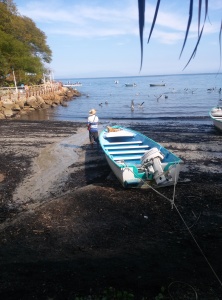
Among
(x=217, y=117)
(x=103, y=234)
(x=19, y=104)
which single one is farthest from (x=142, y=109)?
(x=103, y=234)

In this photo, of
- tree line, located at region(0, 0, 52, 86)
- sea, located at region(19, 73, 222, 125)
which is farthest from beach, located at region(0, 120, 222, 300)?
tree line, located at region(0, 0, 52, 86)

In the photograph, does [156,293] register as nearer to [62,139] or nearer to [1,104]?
[62,139]

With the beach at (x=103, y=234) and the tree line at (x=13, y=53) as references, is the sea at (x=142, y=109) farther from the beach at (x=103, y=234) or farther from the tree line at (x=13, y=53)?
the tree line at (x=13, y=53)

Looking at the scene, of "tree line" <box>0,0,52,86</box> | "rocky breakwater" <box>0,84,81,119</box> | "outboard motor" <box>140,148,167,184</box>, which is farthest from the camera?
"tree line" <box>0,0,52,86</box>

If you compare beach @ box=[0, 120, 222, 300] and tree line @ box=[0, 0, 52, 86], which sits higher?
tree line @ box=[0, 0, 52, 86]

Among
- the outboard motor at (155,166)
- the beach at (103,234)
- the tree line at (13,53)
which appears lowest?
the beach at (103,234)

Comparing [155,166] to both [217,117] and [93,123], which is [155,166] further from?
[217,117]

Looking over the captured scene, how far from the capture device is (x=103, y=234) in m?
5.59

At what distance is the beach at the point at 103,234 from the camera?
157 inches

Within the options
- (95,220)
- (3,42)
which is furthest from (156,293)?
(3,42)

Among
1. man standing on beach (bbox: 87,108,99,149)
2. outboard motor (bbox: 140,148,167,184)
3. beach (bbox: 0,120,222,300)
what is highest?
man standing on beach (bbox: 87,108,99,149)

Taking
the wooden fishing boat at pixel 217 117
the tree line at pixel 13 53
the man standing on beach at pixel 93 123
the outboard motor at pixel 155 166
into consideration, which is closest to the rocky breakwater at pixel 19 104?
the tree line at pixel 13 53

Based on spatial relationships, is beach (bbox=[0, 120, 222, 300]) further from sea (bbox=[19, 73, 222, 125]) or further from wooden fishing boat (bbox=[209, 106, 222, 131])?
wooden fishing boat (bbox=[209, 106, 222, 131])

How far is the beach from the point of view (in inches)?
157
